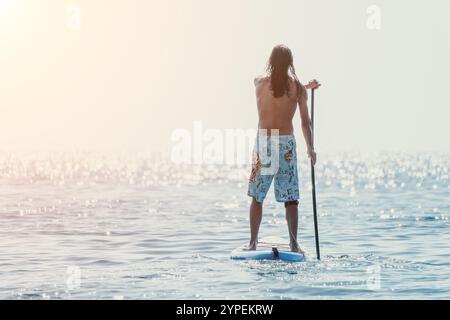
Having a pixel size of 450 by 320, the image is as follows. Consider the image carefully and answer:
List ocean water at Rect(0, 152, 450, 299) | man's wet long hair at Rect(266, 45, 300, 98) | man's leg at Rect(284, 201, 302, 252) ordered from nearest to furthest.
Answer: ocean water at Rect(0, 152, 450, 299), man's wet long hair at Rect(266, 45, 300, 98), man's leg at Rect(284, 201, 302, 252)

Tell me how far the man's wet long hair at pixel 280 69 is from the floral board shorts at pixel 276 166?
1.64ft

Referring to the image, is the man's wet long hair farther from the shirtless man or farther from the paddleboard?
the paddleboard

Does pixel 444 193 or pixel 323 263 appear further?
pixel 444 193

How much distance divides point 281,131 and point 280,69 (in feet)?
2.13

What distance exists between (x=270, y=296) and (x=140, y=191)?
2129 cm

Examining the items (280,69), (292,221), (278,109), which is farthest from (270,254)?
(280,69)

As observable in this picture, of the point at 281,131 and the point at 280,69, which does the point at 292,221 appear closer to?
the point at 281,131

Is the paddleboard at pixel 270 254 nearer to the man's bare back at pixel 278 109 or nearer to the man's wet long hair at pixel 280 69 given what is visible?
the man's bare back at pixel 278 109

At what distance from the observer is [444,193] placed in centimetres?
2655

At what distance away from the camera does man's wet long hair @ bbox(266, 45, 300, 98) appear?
1010 cm

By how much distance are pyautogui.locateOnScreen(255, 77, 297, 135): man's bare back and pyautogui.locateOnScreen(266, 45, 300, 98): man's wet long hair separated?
0.05m

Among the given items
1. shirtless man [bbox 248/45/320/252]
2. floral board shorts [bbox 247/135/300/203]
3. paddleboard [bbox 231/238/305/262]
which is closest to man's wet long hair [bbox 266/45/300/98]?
shirtless man [bbox 248/45/320/252]
